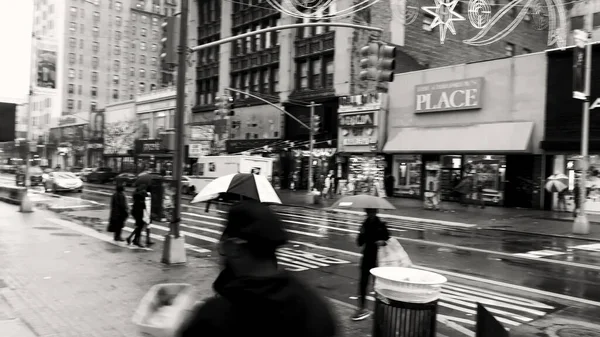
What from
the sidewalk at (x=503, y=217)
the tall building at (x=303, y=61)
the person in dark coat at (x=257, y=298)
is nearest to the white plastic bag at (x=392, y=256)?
the person in dark coat at (x=257, y=298)

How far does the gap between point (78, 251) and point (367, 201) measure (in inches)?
284

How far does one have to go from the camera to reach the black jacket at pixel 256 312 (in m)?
1.85

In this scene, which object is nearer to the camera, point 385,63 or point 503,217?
point 385,63

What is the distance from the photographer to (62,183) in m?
31.2

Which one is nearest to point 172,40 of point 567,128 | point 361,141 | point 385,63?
point 385,63

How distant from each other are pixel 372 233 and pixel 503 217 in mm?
16588

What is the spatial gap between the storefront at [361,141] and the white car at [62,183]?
17.0 m

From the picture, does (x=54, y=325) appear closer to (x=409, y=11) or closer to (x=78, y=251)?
(x=78, y=251)

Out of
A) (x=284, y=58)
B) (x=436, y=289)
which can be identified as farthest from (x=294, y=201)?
(x=436, y=289)

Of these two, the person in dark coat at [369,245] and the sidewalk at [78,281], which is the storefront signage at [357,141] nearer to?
the sidewalk at [78,281]

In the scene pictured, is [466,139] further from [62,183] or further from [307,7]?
[62,183]

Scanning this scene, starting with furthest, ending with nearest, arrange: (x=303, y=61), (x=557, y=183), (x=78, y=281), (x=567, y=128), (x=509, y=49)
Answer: (x=509, y=49) → (x=303, y=61) → (x=567, y=128) → (x=557, y=183) → (x=78, y=281)

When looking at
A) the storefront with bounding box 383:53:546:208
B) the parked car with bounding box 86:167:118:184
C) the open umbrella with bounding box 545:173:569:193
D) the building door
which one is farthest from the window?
the parked car with bounding box 86:167:118:184

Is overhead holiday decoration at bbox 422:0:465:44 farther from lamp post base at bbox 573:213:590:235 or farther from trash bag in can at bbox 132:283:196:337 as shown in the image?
trash bag in can at bbox 132:283:196:337
